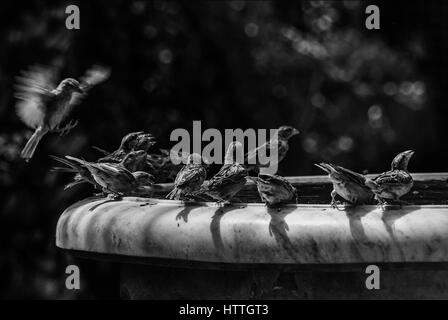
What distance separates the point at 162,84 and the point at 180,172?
4.64 metres

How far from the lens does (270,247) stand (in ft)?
8.71

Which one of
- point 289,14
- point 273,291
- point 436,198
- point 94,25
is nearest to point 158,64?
point 94,25

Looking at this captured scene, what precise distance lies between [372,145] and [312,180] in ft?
22.3

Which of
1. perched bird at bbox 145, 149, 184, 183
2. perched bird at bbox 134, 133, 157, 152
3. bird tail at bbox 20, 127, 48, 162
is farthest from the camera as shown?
bird tail at bbox 20, 127, 48, 162

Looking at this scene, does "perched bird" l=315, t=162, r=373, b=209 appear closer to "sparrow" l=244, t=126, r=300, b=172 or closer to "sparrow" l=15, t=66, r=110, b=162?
"sparrow" l=244, t=126, r=300, b=172

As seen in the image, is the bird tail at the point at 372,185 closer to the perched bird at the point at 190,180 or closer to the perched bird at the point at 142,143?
the perched bird at the point at 190,180

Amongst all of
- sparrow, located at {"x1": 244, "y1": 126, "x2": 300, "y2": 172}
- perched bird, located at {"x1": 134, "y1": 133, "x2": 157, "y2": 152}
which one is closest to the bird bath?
perched bird, located at {"x1": 134, "y1": 133, "x2": 157, "y2": 152}

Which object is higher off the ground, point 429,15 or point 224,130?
point 429,15

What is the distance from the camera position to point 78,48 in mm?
7094

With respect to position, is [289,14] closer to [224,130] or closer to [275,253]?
[224,130]

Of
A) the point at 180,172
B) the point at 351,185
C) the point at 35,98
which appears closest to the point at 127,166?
the point at 180,172

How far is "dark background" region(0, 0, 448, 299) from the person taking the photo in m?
6.80

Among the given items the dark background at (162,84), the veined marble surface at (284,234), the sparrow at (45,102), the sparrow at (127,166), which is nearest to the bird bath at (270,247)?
the veined marble surface at (284,234)

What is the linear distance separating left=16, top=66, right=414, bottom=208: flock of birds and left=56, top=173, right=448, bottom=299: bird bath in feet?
0.22
